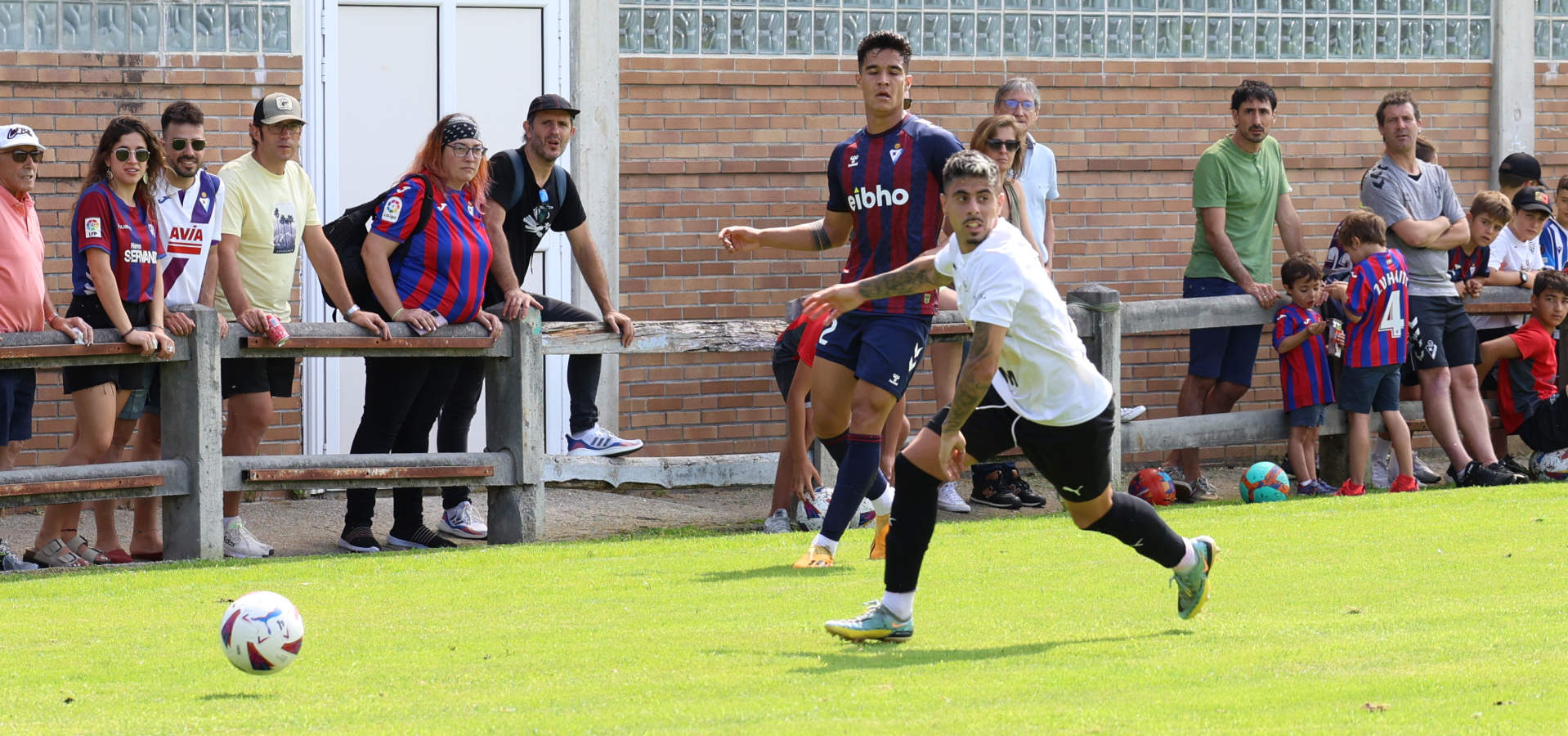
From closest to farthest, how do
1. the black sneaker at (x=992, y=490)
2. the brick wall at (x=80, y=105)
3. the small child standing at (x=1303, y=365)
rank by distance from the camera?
the brick wall at (x=80, y=105)
the black sneaker at (x=992, y=490)
the small child standing at (x=1303, y=365)

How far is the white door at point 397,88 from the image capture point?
1182 cm

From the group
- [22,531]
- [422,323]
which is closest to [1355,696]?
[422,323]

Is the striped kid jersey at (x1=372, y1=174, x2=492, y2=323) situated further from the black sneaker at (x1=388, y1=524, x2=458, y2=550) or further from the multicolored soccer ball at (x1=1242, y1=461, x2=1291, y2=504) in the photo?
the multicolored soccer ball at (x1=1242, y1=461, x2=1291, y2=504)

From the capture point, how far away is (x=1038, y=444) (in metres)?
6.68

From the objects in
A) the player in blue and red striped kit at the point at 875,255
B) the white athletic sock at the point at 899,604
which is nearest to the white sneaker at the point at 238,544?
the player in blue and red striped kit at the point at 875,255

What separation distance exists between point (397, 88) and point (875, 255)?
4.49 meters

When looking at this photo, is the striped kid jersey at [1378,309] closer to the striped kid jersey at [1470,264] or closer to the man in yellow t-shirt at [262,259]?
the striped kid jersey at [1470,264]

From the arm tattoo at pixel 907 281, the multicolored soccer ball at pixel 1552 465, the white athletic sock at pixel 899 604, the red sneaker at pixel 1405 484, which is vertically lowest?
the red sneaker at pixel 1405 484

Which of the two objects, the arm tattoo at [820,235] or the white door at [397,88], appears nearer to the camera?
the arm tattoo at [820,235]

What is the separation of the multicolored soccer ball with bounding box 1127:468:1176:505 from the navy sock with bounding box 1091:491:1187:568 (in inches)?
193

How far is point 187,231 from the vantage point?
9.42m

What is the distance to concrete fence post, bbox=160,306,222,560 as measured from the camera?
935 centimetres

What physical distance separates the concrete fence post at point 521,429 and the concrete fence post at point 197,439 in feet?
4.95

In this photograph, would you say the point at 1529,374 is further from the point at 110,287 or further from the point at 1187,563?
the point at 110,287
